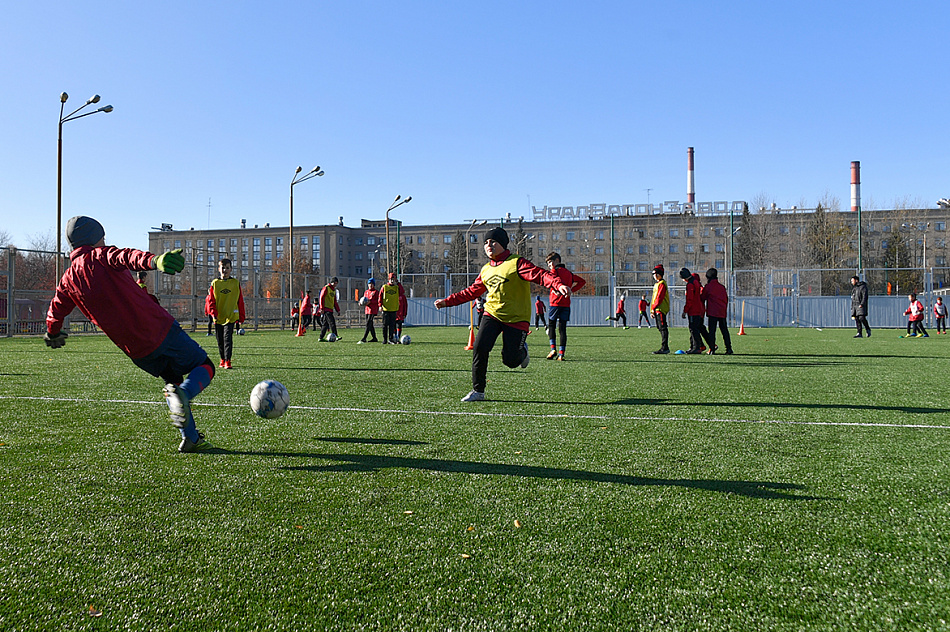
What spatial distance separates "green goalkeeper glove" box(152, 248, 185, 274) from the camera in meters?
4.48

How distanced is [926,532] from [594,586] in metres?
1.64

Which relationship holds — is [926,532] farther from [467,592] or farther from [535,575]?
[467,592]

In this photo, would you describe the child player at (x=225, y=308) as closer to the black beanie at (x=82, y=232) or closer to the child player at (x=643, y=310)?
the black beanie at (x=82, y=232)

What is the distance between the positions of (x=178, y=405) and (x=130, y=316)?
741 millimetres

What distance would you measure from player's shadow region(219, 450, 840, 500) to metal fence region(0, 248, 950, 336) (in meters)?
25.0

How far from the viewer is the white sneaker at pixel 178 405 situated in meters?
4.76

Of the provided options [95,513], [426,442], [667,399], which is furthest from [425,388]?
[95,513]

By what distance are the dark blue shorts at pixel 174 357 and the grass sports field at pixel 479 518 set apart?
0.56m

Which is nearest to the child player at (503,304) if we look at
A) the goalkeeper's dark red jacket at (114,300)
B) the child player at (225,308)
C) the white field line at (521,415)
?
the white field line at (521,415)

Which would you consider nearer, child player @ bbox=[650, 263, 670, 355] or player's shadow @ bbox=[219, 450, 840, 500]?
player's shadow @ bbox=[219, 450, 840, 500]

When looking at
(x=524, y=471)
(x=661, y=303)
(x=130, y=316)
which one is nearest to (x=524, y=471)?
(x=524, y=471)

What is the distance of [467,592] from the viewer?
2.56 m

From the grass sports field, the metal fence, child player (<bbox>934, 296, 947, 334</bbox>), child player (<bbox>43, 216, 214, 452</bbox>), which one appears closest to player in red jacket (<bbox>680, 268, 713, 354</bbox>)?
the grass sports field

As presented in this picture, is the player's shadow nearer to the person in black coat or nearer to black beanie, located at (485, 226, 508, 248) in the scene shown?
→ black beanie, located at (485, 226, 508, 248)
